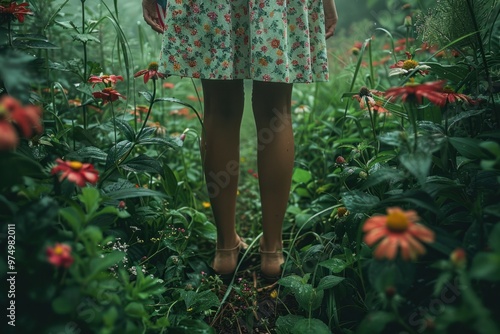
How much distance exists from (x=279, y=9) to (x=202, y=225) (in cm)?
70

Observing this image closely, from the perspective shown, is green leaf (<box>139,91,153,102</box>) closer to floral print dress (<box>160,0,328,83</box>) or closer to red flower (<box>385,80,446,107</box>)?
floral print dress (<box>160,0,328,83</box>)

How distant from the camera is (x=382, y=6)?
151 inches

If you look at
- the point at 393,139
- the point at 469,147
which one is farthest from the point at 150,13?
the point at 469,147

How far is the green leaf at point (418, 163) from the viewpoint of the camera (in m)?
0.76

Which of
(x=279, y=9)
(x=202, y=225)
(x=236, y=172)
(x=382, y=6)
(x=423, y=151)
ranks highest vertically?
(x=382, y=6)

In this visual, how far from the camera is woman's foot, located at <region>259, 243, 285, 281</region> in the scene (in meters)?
1.34

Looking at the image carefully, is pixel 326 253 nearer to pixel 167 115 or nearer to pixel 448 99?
pixel 448 99

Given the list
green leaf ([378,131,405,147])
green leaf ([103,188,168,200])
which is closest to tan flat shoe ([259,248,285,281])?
green leaf ([103,188,168,200])

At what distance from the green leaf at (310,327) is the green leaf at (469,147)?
0.47 meters

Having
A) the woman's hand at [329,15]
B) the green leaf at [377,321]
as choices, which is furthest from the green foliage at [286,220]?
the woman's hand at [329,15]

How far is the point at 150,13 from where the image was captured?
127 cm

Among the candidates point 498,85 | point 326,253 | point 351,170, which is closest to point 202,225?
point 326,253

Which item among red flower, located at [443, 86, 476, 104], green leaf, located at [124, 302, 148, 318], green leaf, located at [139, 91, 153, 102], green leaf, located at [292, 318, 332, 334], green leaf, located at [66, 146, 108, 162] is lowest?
green leaf, located at [292, 318, 332, 334]

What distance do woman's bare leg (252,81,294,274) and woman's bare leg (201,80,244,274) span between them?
0.21ft
